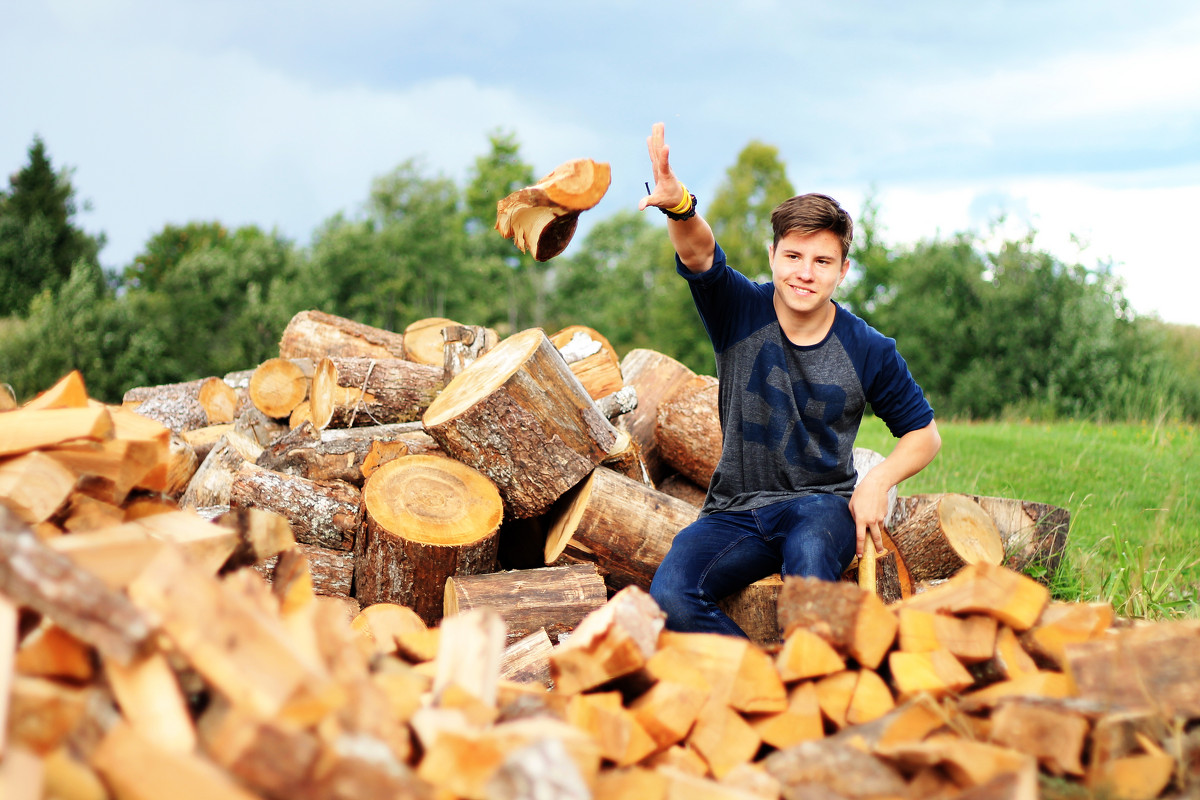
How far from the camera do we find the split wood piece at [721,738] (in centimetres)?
181

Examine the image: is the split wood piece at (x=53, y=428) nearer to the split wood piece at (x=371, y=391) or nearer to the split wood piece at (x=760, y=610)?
the split wood piece at (x=760, y=610)

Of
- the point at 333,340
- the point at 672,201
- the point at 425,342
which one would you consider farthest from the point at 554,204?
the point at 333,340

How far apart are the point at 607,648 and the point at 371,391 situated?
3392 millimetres

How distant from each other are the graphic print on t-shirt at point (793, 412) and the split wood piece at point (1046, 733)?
5.13 ft

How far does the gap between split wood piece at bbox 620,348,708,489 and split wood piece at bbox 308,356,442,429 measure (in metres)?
1.24

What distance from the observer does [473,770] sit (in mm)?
1429

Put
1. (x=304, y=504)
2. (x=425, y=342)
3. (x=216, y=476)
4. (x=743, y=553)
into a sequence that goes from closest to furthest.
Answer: (x=743, y=553) → (x=304, y=504) → (x=216, y=476) → (x=425, y=342)

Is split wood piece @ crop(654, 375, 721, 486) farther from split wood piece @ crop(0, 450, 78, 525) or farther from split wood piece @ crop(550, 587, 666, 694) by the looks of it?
split wood piece @ crop(0, 450, 78, 525)

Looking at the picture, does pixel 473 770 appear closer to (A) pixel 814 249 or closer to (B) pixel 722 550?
(B) pixel 722 550

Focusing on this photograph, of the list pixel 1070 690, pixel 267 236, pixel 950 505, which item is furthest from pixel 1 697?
pixel 267 236

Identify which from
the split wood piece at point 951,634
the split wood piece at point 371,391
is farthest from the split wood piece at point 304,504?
the split wood piece at point 951,634

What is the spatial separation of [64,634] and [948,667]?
1.81 metres

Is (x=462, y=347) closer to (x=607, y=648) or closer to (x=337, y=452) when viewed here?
(x=337, y=452)

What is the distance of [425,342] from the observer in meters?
6.29
